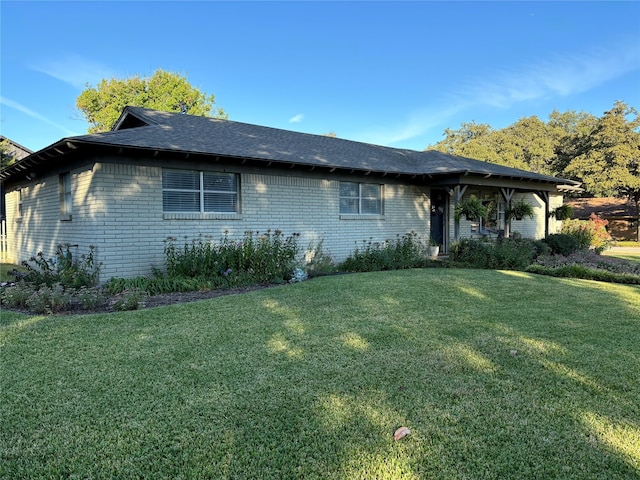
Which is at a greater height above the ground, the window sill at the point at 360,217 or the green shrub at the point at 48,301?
the window sill at the point at 360,217

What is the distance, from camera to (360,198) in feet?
42.4

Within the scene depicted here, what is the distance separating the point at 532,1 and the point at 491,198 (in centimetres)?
784

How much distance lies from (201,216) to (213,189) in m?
0.78

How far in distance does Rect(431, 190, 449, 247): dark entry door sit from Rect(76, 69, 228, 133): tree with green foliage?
25608 millimetres

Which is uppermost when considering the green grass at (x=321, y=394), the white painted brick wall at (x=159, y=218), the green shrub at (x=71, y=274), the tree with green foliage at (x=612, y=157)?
the tree with green foliage at (x=612, y=157)

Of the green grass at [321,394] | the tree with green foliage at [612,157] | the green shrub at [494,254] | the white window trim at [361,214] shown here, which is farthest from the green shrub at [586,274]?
the tree with green foliage at [612,157]

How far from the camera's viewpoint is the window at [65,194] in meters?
9.94

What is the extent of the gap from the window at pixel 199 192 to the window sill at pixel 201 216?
0.14 m

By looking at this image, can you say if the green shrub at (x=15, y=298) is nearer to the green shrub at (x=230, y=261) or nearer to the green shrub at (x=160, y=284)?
the green shrub at (x=160, y=284)

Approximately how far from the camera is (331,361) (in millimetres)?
3988

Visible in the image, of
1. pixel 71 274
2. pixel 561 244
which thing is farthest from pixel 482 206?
pixel 71 274

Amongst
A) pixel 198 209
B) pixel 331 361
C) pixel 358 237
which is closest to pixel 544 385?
pixel 331 361

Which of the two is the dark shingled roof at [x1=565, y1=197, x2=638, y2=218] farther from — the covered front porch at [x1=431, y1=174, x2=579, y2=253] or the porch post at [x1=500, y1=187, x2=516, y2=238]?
the porch post at [x1=500, y1=187, x2=516, y2=238]

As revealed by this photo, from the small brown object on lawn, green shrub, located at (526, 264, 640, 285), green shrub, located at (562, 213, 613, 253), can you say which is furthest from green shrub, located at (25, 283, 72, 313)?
green shrub, located at (562, 213, 613, 253)
